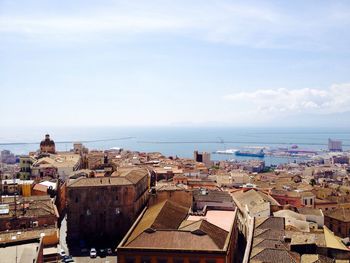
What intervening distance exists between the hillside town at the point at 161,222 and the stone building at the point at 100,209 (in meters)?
0.10

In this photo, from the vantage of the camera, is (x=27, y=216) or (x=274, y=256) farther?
(x=27, y=216)

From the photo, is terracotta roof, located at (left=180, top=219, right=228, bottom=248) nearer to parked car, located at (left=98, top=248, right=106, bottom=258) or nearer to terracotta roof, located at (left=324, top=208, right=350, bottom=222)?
parked car, located at (left=98, top=248, right=106, bottom=258)

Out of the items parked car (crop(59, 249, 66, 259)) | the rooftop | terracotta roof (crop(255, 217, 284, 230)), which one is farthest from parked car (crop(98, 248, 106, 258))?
terracotta roof (crop(255, 217, 284, 230))

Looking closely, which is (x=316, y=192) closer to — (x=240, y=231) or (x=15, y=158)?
(x=240, y=231)

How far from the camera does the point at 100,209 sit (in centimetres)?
4459

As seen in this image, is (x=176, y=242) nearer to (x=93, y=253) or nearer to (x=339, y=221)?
(x=93, y=253)

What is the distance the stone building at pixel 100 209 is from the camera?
145 ft

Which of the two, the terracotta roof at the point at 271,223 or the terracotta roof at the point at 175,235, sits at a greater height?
the terracotta roof at the point at 175,235

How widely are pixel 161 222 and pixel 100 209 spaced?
1113 cm

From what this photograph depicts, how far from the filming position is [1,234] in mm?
32562

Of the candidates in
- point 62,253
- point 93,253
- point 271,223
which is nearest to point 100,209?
point 93,253

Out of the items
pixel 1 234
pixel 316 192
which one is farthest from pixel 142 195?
pixel 316 192

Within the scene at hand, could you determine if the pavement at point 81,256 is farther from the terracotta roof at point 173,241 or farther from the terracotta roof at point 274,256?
the terracotta roof at point 274,256

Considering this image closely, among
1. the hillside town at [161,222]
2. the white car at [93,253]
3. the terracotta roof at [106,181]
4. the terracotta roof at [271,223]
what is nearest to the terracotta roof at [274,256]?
the hillside town at [161,222]
